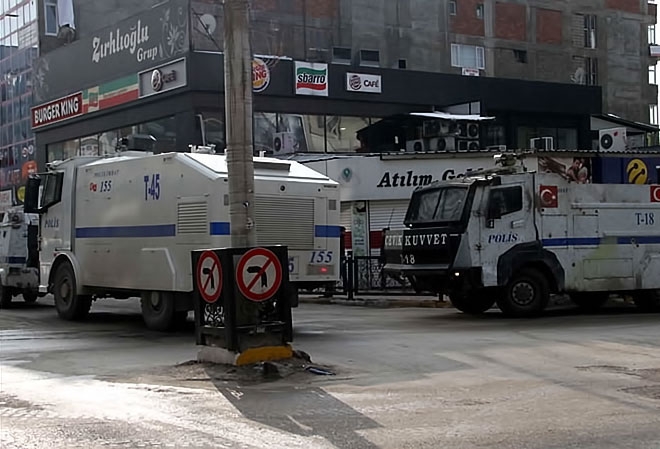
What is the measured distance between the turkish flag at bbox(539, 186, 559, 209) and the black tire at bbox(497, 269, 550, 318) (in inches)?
53.9

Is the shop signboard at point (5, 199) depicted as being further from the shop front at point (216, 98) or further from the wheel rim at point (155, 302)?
the wheel rim at point (155, 302)

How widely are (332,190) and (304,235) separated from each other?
1.05 meters

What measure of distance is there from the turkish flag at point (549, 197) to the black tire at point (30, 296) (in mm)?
12579

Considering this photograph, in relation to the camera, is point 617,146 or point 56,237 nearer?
point 56,237

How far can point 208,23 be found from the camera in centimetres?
3403

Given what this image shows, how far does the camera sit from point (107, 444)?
7145 mm

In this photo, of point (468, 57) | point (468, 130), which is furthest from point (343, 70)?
point (468, 57)

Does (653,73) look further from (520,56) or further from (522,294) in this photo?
(522,294)

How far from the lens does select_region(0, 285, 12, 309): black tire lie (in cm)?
2258

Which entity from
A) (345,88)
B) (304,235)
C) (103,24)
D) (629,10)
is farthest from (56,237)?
(629,10)

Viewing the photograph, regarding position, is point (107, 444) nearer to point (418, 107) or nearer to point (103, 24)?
point (418, 107)

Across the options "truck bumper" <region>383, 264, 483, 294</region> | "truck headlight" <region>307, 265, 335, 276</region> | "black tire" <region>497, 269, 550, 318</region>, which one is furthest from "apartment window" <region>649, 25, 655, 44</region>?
"truck headlight" <region>307, 265, 335, 276</region>

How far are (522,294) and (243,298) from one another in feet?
27.8

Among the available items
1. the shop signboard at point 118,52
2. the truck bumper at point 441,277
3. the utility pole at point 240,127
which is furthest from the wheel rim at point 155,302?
the shop signboard at point 118,52
